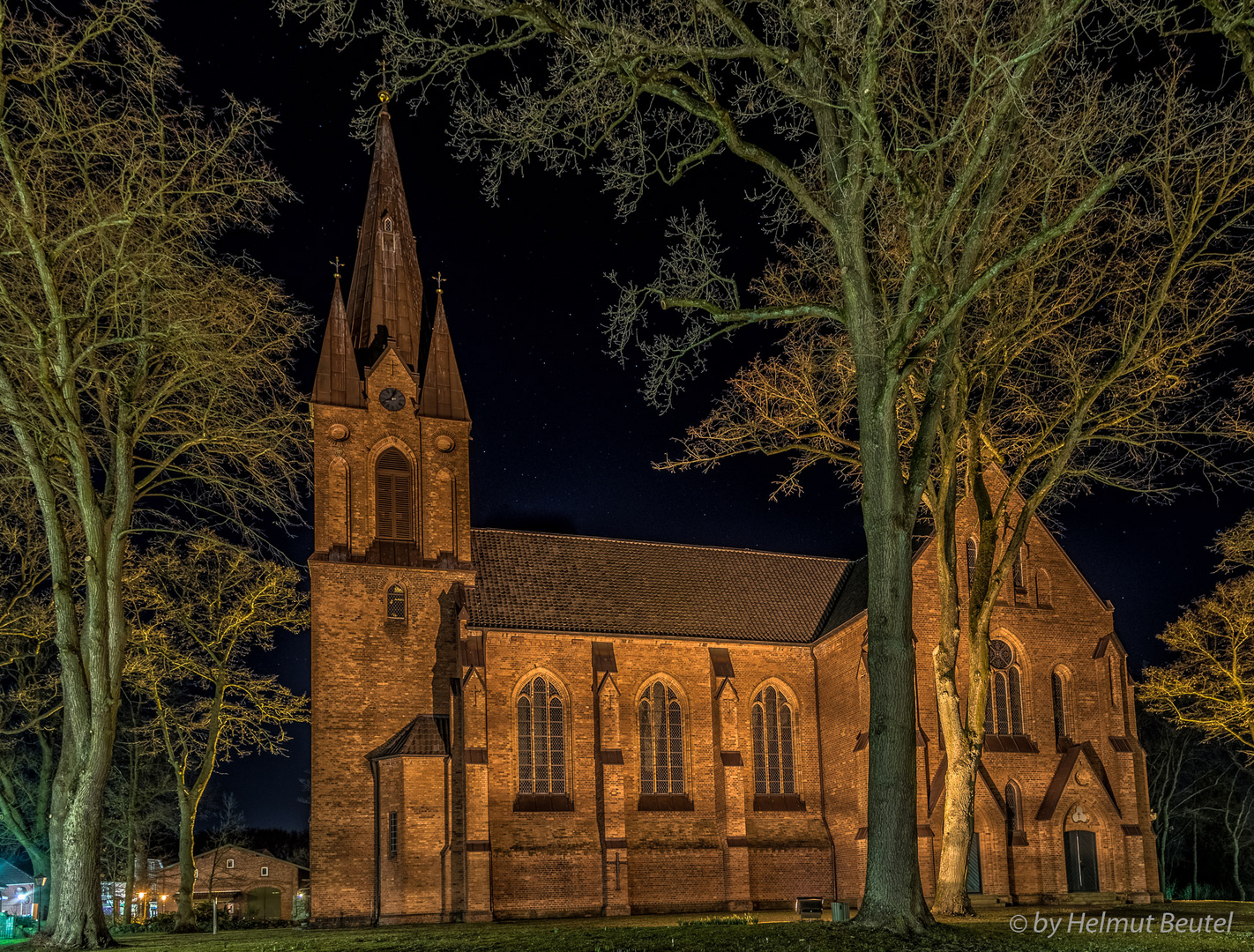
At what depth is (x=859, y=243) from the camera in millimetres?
14289

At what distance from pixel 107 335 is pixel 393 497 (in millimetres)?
16531

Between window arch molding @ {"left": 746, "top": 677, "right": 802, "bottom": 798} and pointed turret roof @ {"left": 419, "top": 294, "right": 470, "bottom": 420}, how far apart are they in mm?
13284

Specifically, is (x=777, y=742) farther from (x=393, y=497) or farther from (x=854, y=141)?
(x=854, y=141)

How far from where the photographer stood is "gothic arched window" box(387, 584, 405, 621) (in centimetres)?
3425

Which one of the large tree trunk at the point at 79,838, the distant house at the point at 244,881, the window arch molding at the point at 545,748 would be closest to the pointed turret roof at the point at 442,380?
the window arch molding at the point at 545,748

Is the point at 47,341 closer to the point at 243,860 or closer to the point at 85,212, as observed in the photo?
the point at 85,212

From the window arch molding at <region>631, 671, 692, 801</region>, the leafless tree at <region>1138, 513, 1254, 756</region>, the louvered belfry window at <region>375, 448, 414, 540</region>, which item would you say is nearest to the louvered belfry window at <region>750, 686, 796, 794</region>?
the window arch molding at <region>631, 671, 692, 801</region>

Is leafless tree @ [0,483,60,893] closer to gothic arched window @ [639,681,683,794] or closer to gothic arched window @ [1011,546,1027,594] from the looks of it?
gothic arched window @ [639,681,683,794]

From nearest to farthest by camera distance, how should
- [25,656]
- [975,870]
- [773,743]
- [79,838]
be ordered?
1. [79,838]
2. [975,870]
3. [25,656]
4. [773,743]

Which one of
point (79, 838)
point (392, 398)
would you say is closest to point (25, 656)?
point (392, 398)

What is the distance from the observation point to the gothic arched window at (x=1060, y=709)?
34938 millimetres

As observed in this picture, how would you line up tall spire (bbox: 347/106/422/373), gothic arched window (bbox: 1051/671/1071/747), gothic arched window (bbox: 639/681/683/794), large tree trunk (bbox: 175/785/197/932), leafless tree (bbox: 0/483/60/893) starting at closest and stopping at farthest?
leafless tree (bbox: 0/483/60/893)
large tree trunk (bbox: 175/785/197/932)
gothic arched window (bbox: 639/681/683/794)
gothic arched window (bbox: 1051/671/1071/747)
tall spire (bbox: 347/106/422/373)

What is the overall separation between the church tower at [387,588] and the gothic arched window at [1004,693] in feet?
53.3

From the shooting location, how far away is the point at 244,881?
65.2 meters
